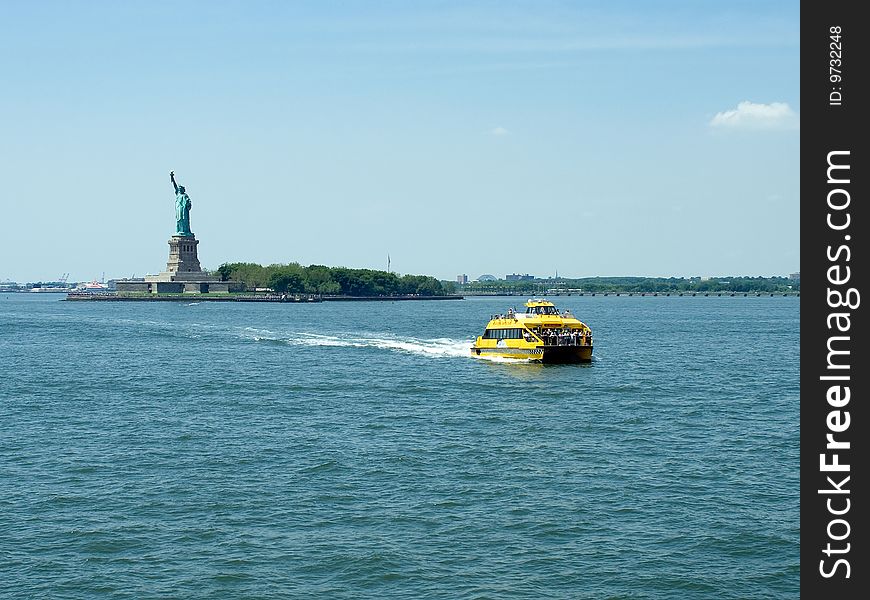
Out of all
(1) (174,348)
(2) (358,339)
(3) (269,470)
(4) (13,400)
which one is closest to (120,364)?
(1) (174,348)

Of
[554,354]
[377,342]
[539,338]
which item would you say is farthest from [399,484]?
[377,342]

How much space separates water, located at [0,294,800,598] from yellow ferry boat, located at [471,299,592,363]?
5.67 meters

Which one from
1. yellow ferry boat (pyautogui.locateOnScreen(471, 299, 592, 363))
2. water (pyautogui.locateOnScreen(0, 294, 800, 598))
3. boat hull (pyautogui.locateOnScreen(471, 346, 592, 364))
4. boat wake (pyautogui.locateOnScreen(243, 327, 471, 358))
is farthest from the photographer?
boat wake (pyautogui.locateOnScreen(243, 327, 471, 358))

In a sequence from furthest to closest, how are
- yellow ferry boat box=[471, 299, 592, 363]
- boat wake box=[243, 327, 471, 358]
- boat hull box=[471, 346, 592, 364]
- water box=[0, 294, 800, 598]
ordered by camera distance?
1. boat wake box=[243, 327, 471, 358]
2. yellow ferry boat box=[471, 299, 592, 363]
3. boat hull box=[471, 346, 592, 364]
4. water box=[0, 294, 800, 598]

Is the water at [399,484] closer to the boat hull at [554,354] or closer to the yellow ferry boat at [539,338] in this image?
the boat hull at [554,354]

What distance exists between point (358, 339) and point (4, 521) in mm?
82508

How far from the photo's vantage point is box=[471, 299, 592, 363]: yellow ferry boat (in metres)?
83.6

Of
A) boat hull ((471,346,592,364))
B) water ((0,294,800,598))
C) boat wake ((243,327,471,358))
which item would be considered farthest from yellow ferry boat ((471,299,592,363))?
boat wake ((243,327,471,358))

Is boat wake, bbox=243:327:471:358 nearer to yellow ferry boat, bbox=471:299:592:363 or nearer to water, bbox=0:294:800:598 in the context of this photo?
yellow ferry boat, bbox=471:299:592:363

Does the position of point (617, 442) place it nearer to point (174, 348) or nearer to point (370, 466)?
point (370, 466)

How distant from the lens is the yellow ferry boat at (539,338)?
274 feet

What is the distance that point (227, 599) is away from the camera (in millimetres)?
26281

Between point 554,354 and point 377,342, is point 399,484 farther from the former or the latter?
point 377,342

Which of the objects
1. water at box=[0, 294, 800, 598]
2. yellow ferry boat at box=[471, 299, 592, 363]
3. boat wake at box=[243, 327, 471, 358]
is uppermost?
yellow ferry boat at box=[471, 299, 592, 363]
